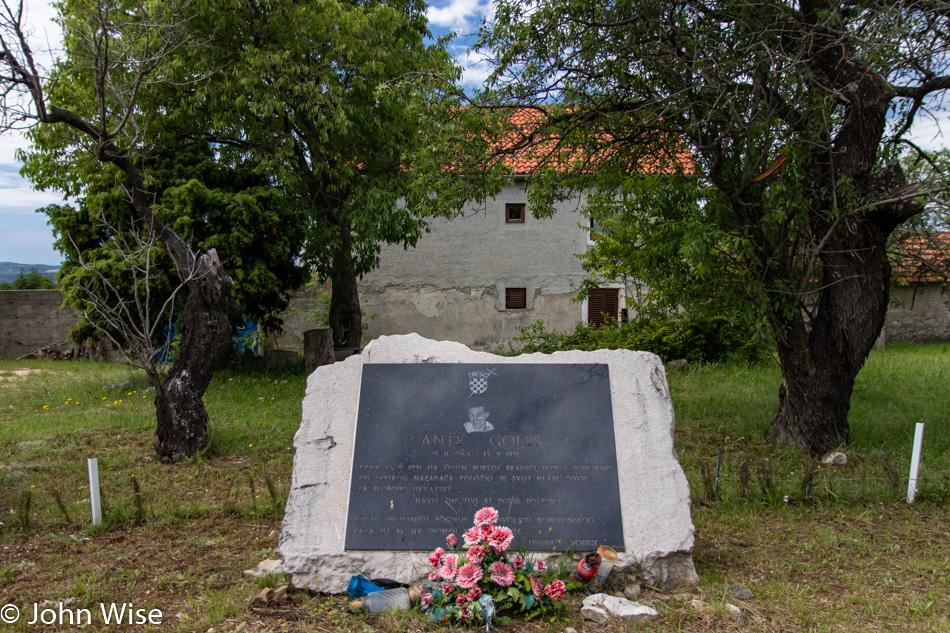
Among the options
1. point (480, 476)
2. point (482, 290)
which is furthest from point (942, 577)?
point (482, 290)

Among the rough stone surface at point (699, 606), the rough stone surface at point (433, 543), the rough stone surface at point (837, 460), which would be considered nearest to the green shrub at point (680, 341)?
the rough stone surface at point (837, 460)

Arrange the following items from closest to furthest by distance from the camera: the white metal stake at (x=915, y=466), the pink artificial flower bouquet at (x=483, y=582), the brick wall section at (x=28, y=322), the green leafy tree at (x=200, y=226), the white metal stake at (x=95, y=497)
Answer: the pink artificial flower bouquet at (x=483, y=582)
the white metal stake at (x=95, y=497)
the white metal stake at (x=915, y=466)
the green leafy tree at (x=200, y=226)
the brick wall section at (x=28, y=322)

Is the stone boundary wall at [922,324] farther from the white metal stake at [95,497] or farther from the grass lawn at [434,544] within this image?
the white metal stake at [95,497]

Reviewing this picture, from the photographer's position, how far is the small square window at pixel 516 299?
1745cm

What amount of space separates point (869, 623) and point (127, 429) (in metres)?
7.61

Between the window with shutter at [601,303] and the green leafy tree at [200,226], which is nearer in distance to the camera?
the green leafy tree at [200,226]

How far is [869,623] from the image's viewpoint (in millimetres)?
3537

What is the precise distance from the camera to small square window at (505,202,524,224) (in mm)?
17391

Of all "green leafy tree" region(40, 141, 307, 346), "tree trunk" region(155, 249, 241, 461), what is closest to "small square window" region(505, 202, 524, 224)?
"green leafy tree" region(40, 141, 307, 346)

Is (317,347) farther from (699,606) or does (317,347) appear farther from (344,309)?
(699,606)

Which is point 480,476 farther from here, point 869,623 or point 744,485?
point 744,485

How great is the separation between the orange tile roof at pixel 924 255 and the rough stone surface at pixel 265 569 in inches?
245

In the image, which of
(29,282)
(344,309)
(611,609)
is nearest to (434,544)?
(611,609)

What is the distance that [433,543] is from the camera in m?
3.85
